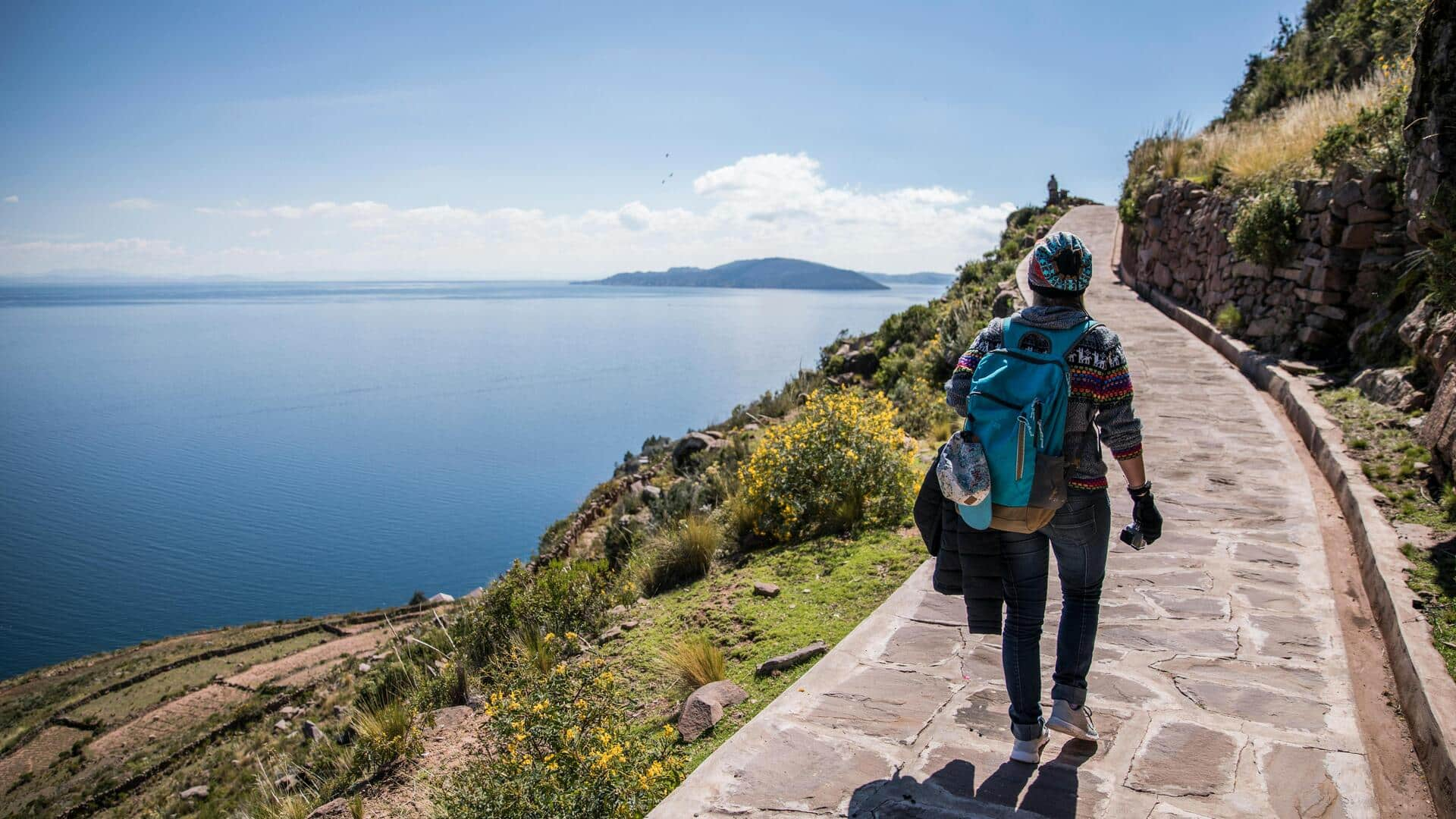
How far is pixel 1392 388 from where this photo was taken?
266 inches

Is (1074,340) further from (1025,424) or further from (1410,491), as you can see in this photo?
(1410,491)

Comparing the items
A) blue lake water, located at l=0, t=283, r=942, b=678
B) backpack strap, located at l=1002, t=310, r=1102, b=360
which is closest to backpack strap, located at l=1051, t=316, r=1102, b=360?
backpack strap, located at l=1002, t=310, r=1102, b=360

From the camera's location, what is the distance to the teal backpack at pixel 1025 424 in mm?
2637

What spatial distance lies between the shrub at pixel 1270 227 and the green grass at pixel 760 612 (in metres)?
6.46

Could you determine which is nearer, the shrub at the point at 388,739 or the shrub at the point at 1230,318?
the shrub at the point at 388,739

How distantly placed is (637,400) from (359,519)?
2019cm

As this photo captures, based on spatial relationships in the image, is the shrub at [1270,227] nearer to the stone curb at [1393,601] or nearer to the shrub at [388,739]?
the stone curb at [1393,601]

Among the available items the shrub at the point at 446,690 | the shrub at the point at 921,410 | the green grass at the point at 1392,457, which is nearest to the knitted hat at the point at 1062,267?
the green grass at the point at 1392,457

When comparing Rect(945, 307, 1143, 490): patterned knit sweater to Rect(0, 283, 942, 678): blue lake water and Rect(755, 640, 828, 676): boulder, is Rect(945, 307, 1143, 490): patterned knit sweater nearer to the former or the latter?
Rect(755, 640, 828, 676): boulder

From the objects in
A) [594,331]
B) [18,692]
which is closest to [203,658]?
[18,692]

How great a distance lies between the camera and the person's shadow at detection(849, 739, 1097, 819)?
2729mm

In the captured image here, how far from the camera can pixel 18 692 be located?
23625mm

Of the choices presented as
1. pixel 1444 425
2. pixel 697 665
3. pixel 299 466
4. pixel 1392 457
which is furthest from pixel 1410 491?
pixel 299 466

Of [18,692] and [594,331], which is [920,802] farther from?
[594,331]
